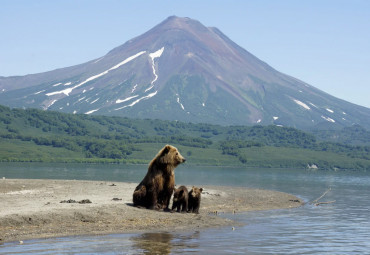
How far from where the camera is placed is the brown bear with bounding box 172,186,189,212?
27.8 meters

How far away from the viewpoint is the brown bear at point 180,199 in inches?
1093

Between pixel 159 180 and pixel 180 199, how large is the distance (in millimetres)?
2418

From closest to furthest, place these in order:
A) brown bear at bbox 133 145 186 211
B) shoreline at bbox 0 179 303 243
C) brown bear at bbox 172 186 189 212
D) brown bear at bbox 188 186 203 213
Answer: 1. shoreline at bbox 0 179 303 243
2. brown bear at bbox 133 145 186 211
3. brown bear at bbox 172 186 189 212
4. brown bear at bbox 188 186 203 213

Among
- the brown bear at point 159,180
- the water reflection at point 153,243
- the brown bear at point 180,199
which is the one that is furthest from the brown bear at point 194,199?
the water reflection at point 153,243

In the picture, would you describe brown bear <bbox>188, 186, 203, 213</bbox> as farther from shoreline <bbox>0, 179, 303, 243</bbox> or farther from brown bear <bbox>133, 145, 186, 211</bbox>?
brown bear <bbox>133, 145, 186, 211</bbox>

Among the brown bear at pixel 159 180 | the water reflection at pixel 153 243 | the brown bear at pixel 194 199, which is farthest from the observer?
the brown bear at pixel 194 199

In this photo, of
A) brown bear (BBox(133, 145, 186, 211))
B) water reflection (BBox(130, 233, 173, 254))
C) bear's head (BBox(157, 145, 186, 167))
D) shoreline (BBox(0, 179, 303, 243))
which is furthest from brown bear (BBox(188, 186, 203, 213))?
water reflection (BBox(130, 233, 173, 254))

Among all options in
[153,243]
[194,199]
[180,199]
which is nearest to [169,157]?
[180,199]

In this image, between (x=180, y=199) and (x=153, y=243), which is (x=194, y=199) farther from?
(x=153, y=243)

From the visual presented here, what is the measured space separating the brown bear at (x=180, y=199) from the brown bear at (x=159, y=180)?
1086 millimetres

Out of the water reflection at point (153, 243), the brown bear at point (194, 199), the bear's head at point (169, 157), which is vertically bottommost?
the water reflection at point (153, 243)

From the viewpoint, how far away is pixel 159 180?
25766 millimetres

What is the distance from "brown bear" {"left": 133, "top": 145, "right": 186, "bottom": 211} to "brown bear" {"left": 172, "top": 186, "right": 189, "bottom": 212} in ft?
3.56

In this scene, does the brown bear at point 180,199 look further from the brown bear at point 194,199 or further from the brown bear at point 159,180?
the brown bear at point 159,180
